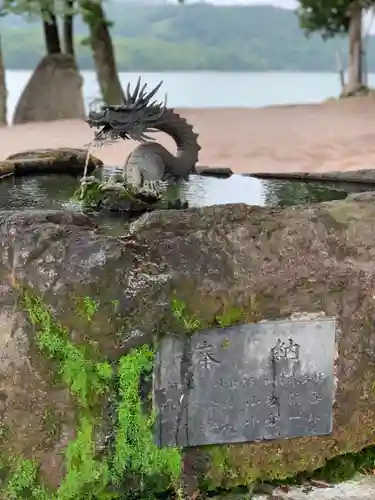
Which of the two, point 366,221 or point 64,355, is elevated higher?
point 366,221

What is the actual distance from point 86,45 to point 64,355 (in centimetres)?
1108

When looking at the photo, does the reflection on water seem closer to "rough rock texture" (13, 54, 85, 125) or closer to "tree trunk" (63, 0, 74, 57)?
"rough rock texture" (13, 54, 85, 125)

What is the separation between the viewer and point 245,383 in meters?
2.37

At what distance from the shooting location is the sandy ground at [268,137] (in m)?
8.16

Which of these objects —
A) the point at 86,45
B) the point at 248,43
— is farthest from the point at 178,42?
the point at 86,45

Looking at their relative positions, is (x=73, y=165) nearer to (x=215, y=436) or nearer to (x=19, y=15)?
(x=215, y=436)

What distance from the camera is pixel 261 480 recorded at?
8.28ft

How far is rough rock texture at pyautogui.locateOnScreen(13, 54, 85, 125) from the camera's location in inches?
480

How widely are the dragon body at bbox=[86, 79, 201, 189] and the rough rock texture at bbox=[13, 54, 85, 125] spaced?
944 centimetres

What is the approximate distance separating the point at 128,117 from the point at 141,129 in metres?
0.07

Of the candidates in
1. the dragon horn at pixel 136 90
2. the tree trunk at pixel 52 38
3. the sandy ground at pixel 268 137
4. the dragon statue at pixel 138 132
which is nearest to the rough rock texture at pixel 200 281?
the dragon statue at pixel 138 132

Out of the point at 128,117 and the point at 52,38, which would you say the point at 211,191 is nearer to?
the point at 128,117

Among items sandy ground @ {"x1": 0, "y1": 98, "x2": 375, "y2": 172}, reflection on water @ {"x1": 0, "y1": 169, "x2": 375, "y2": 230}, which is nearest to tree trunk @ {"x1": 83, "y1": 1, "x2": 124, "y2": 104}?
sandy ground @ {"x1": 0, "y1": 98, "x2": 375, "y2": 172}

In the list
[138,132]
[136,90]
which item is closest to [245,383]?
[138,132]
